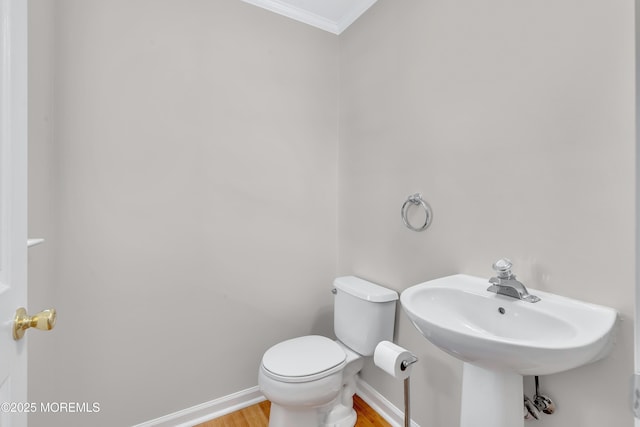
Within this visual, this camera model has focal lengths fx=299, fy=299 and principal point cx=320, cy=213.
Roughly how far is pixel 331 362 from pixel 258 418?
→ 0.63 metres

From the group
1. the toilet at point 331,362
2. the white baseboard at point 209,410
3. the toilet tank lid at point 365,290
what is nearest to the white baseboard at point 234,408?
the white baseboard at point 209,410

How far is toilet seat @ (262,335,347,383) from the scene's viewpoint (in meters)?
1.36

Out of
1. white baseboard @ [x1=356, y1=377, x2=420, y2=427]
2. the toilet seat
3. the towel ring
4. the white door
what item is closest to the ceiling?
the towel ring

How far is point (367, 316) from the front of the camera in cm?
158

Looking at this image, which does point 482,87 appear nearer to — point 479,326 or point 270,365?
point 479,326

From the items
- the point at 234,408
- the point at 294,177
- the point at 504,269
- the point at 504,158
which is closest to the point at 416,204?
the point at 504,158

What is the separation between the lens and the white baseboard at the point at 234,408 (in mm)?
1589

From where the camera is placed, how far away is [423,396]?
147 cm

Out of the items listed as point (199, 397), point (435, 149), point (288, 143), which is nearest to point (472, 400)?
point (435, 149)

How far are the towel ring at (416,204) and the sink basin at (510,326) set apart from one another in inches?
11.8

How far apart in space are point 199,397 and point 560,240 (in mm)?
1867

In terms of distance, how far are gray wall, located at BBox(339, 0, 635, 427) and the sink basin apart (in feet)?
0.32

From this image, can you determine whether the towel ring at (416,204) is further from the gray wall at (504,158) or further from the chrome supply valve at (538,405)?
the chrome supply valve at (538,405)

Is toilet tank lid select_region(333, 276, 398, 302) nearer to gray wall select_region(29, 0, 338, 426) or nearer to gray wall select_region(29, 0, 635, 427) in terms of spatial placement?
gray wall select_region(29, 0, 635, 427)
